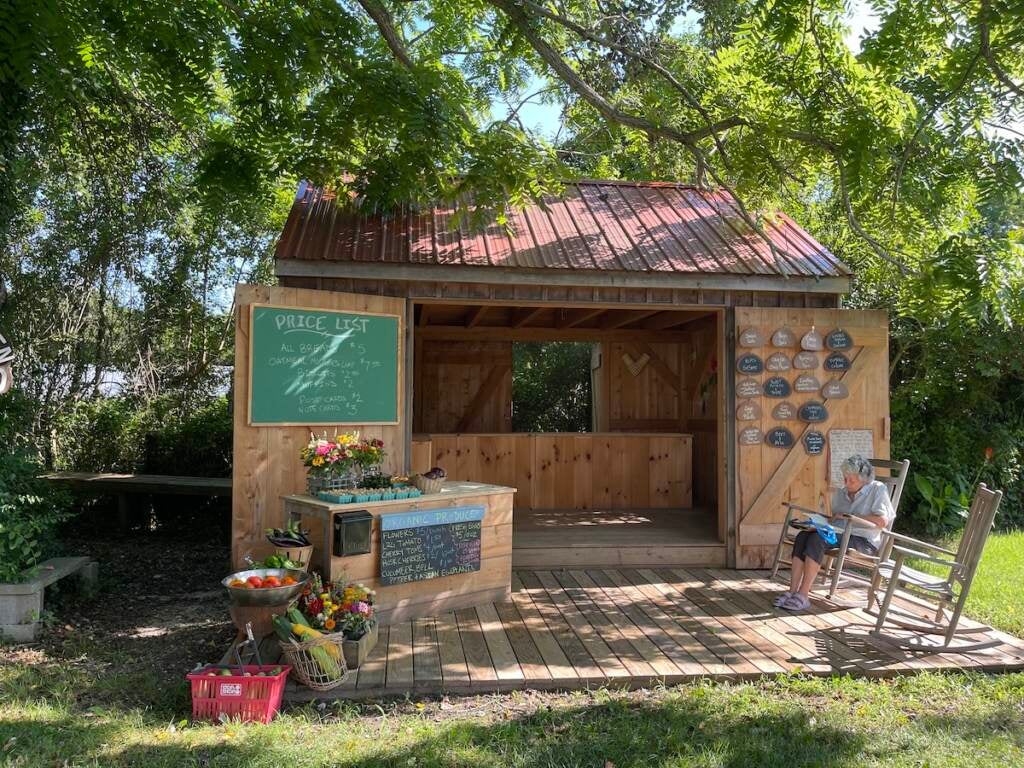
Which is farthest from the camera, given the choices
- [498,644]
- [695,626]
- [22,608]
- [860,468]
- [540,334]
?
[540,334]

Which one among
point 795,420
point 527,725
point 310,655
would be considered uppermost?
point 795,420

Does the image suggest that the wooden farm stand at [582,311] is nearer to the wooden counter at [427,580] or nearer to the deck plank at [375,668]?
the wooden counter at [427,580]

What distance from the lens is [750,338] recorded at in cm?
681

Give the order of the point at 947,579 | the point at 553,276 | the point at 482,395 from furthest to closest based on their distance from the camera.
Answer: the point at 482,395 < the point at 553,276 < the point at 947,579

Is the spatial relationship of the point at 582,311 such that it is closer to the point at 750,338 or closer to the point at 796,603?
the point at 750,338

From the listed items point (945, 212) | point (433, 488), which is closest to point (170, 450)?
point (433, 488)

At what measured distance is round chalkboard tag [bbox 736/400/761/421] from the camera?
6.86 meters

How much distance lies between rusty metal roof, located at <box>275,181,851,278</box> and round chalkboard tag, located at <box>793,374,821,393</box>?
959 millimetres

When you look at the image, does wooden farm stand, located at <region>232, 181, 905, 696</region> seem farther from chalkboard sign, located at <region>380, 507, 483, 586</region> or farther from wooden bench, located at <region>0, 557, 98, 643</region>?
wooden bench, located at <region>0, 557, 98, 643</region>

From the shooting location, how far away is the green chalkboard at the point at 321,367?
5.47 meters

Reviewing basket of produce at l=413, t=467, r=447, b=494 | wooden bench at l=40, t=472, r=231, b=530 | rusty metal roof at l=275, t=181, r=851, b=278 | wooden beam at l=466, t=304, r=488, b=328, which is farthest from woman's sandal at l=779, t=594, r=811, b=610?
wooden bench at l=40, t=472, r=231, b=530

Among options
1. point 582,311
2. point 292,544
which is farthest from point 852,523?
point 582,311

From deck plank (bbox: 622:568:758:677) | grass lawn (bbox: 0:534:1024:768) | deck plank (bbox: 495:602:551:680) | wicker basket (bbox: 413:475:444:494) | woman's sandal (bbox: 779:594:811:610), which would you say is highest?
wicker basket (bbox: 413:475:444:494)

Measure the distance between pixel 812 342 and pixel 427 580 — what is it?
4177 mm
